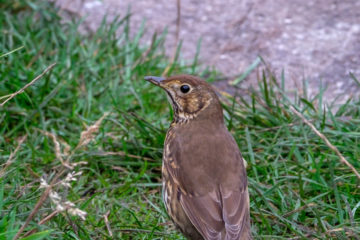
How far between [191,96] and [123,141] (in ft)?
2.56

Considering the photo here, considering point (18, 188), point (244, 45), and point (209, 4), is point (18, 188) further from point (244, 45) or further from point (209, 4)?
point (209, 4)

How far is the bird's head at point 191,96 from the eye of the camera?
3686 mm

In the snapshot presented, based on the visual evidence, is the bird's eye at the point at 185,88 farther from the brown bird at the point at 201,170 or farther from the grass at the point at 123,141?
the grass at the point at 123,141

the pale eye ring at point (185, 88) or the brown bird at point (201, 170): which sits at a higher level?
the pale eye ring at point (185, 88)

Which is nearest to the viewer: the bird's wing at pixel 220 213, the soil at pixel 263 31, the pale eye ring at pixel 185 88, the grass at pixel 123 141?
the bird's wing at pixel 220 213

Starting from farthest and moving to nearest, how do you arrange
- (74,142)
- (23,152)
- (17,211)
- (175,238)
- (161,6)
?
(161,6) < (74,142) < (23,152) < (175,238) < (17,211)

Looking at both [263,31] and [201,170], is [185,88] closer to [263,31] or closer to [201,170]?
[201,170]

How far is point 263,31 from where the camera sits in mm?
5961

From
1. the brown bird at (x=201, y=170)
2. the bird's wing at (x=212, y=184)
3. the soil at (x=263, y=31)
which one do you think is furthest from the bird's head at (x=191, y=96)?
the soil at (x=263, y=31)

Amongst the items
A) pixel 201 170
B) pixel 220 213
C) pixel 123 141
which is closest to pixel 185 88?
pixel 201 170

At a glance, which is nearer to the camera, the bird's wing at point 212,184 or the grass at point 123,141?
the bird's wing at point 212,184

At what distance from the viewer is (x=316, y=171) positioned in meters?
3.90

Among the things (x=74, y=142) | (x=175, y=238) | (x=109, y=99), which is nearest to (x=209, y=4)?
(x=109, y=99)

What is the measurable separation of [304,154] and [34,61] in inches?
91.3
